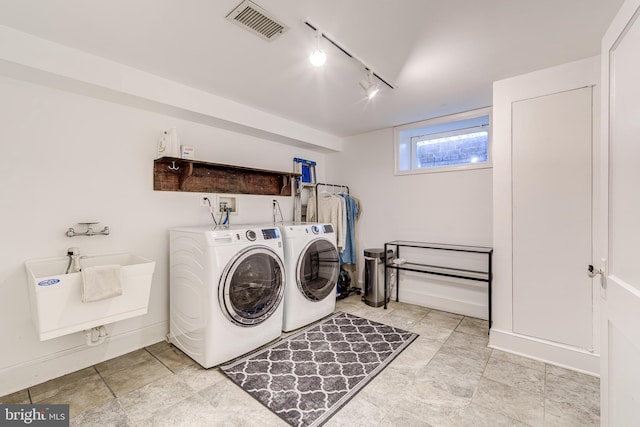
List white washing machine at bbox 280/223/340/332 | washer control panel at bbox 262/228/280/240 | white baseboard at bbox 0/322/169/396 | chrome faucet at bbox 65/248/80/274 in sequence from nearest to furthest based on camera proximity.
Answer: white baseboard at bbox 0/322/169/396
chrome faucet at bbox 65/248/80/274
washer control panel at bbox 262/228/280/240
white washing machine at bbox 280/223/340/332

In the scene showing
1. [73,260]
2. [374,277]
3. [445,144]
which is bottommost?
[374,277]

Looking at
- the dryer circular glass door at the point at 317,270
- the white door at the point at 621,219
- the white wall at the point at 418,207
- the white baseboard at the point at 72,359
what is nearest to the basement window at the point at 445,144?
the white wall at the point at 418,207

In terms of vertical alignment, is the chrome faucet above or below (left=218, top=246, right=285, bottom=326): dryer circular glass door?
above

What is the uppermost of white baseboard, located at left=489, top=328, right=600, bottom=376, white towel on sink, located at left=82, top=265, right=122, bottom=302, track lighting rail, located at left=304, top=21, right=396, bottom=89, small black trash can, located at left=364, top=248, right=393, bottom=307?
track lighting rail, located at left=304, top=21, right=396, bottom=89

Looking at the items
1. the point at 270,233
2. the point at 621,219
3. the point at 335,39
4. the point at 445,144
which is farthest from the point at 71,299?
the point at 445,144

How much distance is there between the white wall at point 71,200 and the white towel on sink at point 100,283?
1.85 ft

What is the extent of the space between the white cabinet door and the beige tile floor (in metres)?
0.35

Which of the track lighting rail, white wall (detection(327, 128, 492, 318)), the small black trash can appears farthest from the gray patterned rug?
the track lighting rail

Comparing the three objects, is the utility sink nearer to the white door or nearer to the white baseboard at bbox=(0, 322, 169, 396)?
the white baseboard at bbox=(0, 322, 169, 396)

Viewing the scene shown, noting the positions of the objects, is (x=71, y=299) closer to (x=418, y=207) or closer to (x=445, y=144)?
(x=418, y=207)

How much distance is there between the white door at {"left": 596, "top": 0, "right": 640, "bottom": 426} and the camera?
950 mm

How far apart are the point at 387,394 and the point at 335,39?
2.33m

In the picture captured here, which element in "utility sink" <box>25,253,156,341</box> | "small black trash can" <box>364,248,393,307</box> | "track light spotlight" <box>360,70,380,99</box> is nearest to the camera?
"utility sink" <box>25,253,156,341</box>

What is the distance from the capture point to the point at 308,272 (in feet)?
9.38
